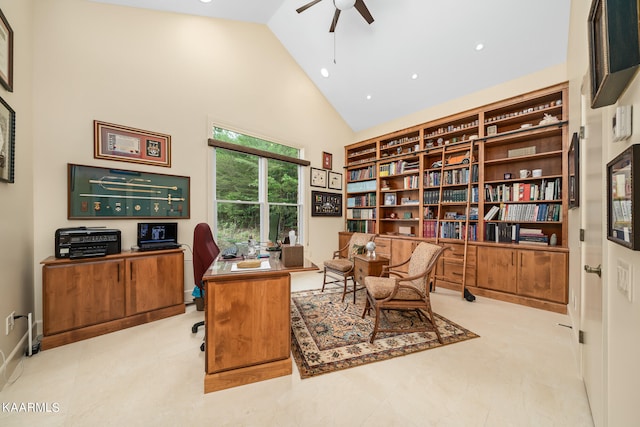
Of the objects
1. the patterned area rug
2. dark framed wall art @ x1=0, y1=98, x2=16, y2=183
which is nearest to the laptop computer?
dark framed wall art @ x1=0, y1=98, x2=16, y2=183

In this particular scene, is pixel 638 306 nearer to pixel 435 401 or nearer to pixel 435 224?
pixel 435 401

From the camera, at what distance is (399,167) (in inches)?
184

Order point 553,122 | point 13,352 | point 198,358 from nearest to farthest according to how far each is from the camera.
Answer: point 13,352, point 198,358, point 553,122

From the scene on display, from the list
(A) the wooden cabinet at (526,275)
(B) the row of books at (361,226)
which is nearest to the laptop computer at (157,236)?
(B) the row of books at (361,226)

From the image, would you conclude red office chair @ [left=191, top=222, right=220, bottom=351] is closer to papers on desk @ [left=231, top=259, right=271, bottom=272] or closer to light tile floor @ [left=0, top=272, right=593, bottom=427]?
papers on desk @ [left=231, top=259, right=271, bottom=272]

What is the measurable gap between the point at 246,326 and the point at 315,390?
0.66 m

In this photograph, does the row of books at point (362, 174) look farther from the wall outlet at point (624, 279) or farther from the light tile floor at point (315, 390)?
the wall outlet at point (624, 279)

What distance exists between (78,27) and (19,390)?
11.4ft

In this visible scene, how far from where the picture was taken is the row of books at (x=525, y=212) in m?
3.11

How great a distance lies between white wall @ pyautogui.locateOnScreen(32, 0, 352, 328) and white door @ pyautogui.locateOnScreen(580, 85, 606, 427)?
12.8 ft

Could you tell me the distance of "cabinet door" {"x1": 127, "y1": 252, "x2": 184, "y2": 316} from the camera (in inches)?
100

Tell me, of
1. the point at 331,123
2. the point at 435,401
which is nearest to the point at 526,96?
the point at 331,123

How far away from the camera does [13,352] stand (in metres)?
1.87

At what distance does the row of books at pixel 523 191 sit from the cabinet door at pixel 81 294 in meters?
4.96
